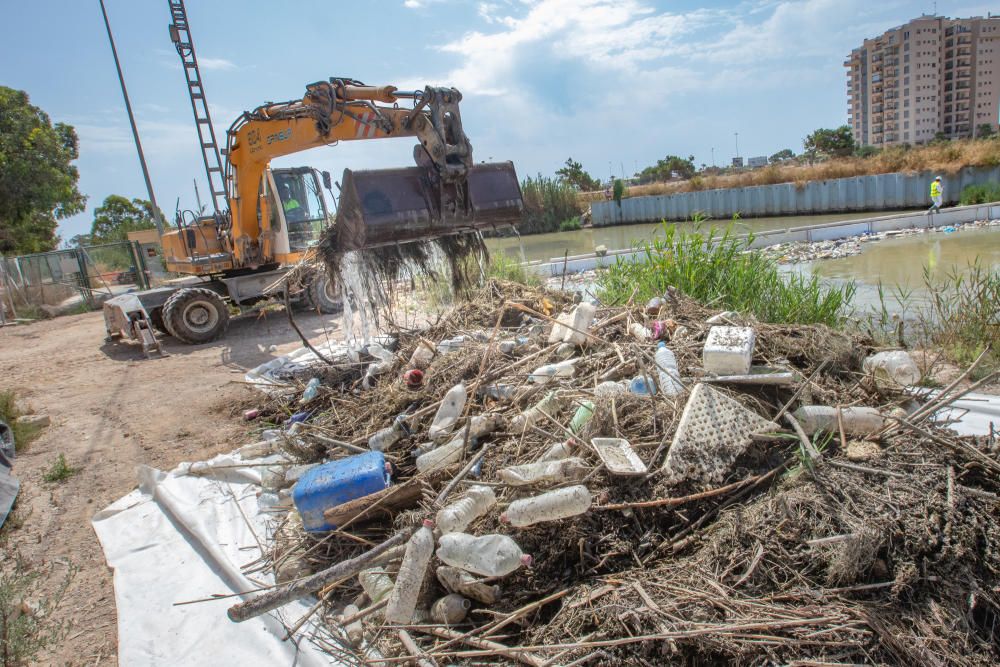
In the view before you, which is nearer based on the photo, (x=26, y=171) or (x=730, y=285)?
(x=730, y=285)

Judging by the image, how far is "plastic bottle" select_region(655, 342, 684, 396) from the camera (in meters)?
3.32

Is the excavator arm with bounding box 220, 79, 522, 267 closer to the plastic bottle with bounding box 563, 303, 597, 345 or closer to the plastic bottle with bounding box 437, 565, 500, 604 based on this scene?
the plastic bottle with bounding box 563, 303, 597, 345

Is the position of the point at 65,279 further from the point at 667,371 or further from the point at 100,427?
the point at 667,371

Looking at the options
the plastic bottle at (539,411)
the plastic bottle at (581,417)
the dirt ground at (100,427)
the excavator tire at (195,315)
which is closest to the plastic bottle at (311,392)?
the dirt ground at (100,427)

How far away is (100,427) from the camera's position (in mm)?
6000

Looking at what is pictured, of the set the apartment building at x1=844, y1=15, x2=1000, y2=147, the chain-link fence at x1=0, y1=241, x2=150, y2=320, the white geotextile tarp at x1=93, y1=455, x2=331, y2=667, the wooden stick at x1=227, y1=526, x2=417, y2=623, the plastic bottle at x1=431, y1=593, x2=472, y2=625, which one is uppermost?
the apartment building at x1=844, y1=15, x2=1000, y2=147

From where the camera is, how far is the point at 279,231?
9750mm

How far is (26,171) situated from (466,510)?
23.5m

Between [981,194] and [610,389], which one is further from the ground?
[610,389]

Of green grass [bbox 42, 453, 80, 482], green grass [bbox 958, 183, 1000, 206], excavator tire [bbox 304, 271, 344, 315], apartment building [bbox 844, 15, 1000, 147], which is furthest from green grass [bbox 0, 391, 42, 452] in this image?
apartment building [bbox 844, 15, 1000, 147]

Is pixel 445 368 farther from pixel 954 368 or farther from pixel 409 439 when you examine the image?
pixel 954 368

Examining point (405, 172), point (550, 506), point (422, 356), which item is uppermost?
point (405, 172)

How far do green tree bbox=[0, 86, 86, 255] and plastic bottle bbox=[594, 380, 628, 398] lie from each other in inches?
906

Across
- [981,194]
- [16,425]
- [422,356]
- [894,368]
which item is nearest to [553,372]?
[422,356]
